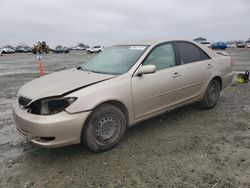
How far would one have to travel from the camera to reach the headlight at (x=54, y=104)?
3.03 m

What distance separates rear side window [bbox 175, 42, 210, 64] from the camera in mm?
4480

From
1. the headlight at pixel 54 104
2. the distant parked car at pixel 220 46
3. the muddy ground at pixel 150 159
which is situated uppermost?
the distant parked car at pixel 220 46

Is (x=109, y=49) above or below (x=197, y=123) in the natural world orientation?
above

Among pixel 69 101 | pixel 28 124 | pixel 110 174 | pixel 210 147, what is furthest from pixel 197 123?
pixel 28 124

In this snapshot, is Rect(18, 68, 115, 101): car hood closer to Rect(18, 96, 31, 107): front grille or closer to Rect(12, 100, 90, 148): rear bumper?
Rect(18, 96, 31, 107): front grille

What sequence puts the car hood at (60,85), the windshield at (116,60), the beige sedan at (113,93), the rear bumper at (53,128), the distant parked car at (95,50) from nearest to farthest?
1. the rear bumper at (53,128)
2. the beige sedan at (113,93)
3. the car hood at (60,85)
4. the windshield at (116,60)
5. the distant parked car at (95,50)

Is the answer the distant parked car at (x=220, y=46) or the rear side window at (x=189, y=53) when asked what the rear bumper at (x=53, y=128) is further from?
the distant parked car at (x=220, y=46)

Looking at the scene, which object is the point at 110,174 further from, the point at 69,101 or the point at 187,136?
the point at 187,136

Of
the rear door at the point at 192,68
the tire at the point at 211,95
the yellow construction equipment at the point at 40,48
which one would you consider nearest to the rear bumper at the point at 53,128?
the rear door at the point at 192,68

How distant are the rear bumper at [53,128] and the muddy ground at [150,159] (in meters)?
0.36

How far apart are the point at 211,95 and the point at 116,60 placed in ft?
7.61

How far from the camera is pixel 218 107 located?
5.33m

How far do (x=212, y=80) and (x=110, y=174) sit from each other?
320 cm

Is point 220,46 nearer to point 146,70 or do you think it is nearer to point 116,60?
point 116,60
